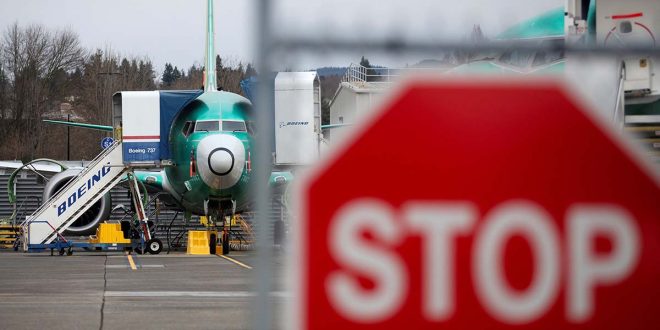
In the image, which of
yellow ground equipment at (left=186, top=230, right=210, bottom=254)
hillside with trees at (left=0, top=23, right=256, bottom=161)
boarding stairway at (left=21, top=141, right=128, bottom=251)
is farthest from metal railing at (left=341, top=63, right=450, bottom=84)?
hillside with trees at (left=0, top=23, right=256, bottom=161)

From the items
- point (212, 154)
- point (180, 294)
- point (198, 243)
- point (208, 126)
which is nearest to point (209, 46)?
point (198, 243)

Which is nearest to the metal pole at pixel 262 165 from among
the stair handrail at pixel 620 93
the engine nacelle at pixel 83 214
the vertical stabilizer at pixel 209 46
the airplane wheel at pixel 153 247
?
the stair handrail at pixel 620 93

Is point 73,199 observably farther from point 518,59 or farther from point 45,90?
point 45,90

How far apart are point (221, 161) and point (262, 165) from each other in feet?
70.6

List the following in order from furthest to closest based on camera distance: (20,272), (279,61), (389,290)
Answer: (20,272), (279,61), (389,290)

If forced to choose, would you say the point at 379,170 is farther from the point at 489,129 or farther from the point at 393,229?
the point at 489,129

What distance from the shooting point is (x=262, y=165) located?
9.13ft

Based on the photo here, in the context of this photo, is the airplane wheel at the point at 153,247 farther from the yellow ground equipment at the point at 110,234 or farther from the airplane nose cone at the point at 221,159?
the airplane nose cone at the point at 221,159

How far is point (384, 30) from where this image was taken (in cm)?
305

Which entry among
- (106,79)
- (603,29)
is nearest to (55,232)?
(603,29)

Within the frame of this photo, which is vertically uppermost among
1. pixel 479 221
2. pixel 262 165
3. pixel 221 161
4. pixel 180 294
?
pixel 221 161

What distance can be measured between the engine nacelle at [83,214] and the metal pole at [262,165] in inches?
1076

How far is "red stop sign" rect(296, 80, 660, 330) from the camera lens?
2586 mm

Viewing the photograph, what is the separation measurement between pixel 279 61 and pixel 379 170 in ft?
1.69
